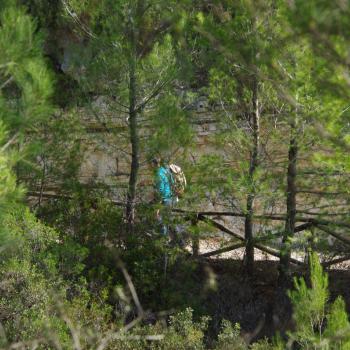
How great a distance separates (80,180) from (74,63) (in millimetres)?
1434

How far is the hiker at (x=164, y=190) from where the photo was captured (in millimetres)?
7469

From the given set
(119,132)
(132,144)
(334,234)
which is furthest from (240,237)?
(119,132)

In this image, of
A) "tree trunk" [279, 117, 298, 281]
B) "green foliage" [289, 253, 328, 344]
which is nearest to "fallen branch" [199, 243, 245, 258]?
"tree trunk" [279, 117, 298, 281]

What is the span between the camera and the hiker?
24.5 feet

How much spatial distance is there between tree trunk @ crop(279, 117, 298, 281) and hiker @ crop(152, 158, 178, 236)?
1227mm

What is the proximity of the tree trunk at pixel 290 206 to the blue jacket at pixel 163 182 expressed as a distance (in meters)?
1.28

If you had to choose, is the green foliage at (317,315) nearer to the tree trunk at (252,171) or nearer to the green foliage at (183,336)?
the green foliage at (183,336)

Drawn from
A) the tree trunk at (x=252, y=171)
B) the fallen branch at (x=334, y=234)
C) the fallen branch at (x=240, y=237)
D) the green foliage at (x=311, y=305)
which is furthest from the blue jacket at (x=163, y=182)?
the green foliage at (x=311, y=305)

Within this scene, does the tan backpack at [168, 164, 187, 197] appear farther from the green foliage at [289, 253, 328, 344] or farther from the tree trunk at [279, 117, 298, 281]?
the green foliage at [289, 253, 328, 344]

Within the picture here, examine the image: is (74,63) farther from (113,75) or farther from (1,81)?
(1,81)

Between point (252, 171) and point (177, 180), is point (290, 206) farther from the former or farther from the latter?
point (177, 180)

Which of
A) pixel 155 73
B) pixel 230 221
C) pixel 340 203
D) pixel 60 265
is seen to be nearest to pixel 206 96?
pixel 155 73

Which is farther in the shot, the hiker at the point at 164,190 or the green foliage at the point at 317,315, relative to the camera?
the hiker at the point at 164,190

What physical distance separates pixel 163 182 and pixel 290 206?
138 centimetres
